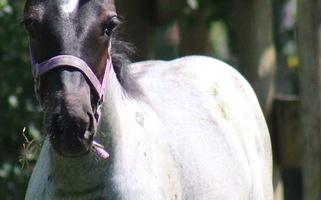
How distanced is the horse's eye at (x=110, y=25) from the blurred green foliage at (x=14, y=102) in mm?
3484

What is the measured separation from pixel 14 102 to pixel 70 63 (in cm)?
396

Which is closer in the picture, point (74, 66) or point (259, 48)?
point (74, 66)

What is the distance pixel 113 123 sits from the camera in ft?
13.6

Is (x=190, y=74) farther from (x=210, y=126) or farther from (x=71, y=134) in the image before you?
(x=71, y=134)

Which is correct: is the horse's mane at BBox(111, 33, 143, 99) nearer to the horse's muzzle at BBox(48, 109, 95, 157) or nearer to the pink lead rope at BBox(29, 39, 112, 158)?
the pink lead rope at BBox(29, 39, 112, 158)

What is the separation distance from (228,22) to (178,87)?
3812 millimetres

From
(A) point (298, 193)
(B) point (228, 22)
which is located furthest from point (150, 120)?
(A) point (298, 193)

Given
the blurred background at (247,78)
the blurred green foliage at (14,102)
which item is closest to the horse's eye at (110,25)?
the blurred background at (247,78)

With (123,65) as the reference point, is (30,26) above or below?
above

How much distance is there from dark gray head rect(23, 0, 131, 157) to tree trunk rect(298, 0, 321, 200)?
3.10 metres

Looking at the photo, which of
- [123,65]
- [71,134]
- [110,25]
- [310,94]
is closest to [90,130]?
[71,134]

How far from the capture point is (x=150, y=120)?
453 cm

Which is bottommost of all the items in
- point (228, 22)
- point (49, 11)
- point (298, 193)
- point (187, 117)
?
point (298, 193)

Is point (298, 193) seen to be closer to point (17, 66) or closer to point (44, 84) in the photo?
point (17, 66)
